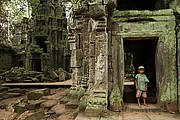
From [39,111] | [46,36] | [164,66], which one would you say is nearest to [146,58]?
[164,66]

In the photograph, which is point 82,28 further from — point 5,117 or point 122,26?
point 5,117

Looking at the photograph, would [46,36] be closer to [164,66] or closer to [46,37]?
[46,37]

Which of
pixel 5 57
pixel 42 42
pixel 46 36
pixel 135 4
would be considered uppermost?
pixel 46 36

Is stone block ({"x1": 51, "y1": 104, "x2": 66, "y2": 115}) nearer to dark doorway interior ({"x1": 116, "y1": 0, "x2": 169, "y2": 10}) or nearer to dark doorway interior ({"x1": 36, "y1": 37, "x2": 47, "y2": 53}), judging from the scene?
dark doorway interior ({"x1": 116, "y1": 0, "x2": 169, "y2": 10})

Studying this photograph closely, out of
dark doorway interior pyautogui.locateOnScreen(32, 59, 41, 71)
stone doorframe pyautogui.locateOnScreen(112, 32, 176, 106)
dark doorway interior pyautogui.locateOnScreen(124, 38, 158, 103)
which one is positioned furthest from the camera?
dark doorway interior pyautogui.locateOnScreen(32, 59, 41, 71)

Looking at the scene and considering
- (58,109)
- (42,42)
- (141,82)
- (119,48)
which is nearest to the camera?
(119,48)

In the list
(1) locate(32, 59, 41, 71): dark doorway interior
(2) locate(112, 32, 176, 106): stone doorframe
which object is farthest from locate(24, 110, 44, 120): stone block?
(1) locate(32, 59, 41, 71): dark doorway interior

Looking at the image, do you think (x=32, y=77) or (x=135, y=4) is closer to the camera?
(x=135, y=4)

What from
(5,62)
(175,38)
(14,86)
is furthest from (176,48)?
(5,62)

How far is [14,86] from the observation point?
14320 mm

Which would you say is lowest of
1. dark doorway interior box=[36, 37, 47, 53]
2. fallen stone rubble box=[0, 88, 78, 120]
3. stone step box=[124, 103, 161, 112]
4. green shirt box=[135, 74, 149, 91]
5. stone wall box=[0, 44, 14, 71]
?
fallen stone rubble box=[0, 88, 78, 120]

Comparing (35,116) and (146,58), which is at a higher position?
(146,58)

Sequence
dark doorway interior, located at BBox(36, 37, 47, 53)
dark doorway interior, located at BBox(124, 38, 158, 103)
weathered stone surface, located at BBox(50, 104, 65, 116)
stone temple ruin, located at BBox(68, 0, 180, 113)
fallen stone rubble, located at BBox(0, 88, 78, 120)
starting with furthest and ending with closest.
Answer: dark doorway interior, located at BBox(36, 37, 47, 53) < dark doorway interior, located at BBox(124, 38, 158, 103) < weathered stone surface, located at BBox(50, 104, 65, 116) < fallen stone rubble, located at BBox(0, 88, 78, 120) < stone temple ruin, located at BBox(68, 0, 180, 113)

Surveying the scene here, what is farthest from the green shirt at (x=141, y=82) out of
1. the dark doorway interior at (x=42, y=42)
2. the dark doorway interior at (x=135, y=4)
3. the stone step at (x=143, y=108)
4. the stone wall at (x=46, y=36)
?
the dark doorway interior at (x=42, y=42)
